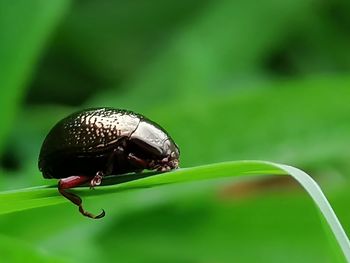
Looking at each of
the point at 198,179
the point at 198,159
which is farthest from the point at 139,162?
the point at 198,159

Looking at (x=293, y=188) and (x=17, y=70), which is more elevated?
(x=17, y=70)

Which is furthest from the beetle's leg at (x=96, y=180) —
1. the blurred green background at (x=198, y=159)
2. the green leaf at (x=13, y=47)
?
the green leaf at (x=13, y=47)

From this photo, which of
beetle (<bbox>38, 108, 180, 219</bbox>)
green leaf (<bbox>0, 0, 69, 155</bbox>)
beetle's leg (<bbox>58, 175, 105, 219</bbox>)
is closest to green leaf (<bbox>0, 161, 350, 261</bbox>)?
beetle's leg (<bbox>58, 175, 105, 219</bbox>)

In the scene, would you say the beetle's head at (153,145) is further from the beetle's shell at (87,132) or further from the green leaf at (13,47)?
the green leaf at (13,47)

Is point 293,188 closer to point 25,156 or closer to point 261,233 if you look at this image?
point 261,233

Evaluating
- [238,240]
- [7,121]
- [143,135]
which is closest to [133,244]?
[238,240]

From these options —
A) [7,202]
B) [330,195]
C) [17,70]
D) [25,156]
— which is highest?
[7,202]

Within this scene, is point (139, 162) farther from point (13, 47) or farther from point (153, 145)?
point (13, 47)

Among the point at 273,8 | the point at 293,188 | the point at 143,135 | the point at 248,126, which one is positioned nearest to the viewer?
the point at 143,135
